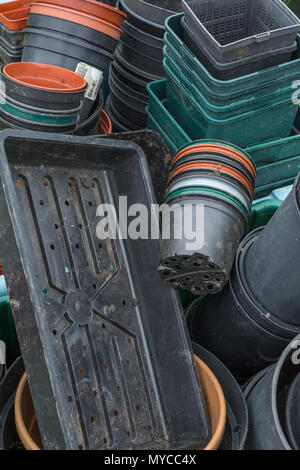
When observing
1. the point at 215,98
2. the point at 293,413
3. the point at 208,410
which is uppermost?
the point at 215,98

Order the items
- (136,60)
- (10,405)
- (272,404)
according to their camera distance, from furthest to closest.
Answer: (136,60) → (10,405) → (272,404)

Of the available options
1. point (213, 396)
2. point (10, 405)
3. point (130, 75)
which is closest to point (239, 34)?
point (130, 75)

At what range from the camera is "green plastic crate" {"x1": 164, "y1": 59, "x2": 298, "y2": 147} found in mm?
1913

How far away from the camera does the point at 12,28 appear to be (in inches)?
83.7

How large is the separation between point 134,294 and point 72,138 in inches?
21.7

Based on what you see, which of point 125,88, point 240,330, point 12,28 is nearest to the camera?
point 240,330

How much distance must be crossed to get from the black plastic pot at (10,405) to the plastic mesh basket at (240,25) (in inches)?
48.3

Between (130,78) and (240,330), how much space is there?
52.1 inches

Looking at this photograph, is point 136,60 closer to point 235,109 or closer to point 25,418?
point 235,109

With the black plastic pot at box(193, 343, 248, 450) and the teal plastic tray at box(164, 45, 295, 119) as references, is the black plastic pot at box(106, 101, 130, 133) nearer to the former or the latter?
the teal plastic tray at box(164, 45, 295, 119)

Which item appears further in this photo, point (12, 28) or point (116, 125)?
point (116, 125)

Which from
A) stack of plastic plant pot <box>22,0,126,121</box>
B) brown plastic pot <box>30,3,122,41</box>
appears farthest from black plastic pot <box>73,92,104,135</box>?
brown plastic pot <box>30,3,122,41</box>

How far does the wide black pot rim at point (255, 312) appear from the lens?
5.37ft

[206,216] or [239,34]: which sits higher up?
[239,34]
